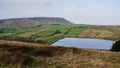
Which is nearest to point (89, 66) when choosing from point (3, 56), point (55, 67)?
point (55, 67)

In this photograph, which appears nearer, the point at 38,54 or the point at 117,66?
the point at 117,66

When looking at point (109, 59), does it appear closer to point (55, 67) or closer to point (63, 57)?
point (63, 57)

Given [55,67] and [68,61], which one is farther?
[68,61]

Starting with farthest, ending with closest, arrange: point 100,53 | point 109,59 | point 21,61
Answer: point 100,53 < point 109,59 < point 21,61

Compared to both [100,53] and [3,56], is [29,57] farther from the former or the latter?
[100,53]

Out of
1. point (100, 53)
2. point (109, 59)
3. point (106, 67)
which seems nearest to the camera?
point (106, 67)

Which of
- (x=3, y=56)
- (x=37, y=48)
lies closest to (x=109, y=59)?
(x=37, y=48)
